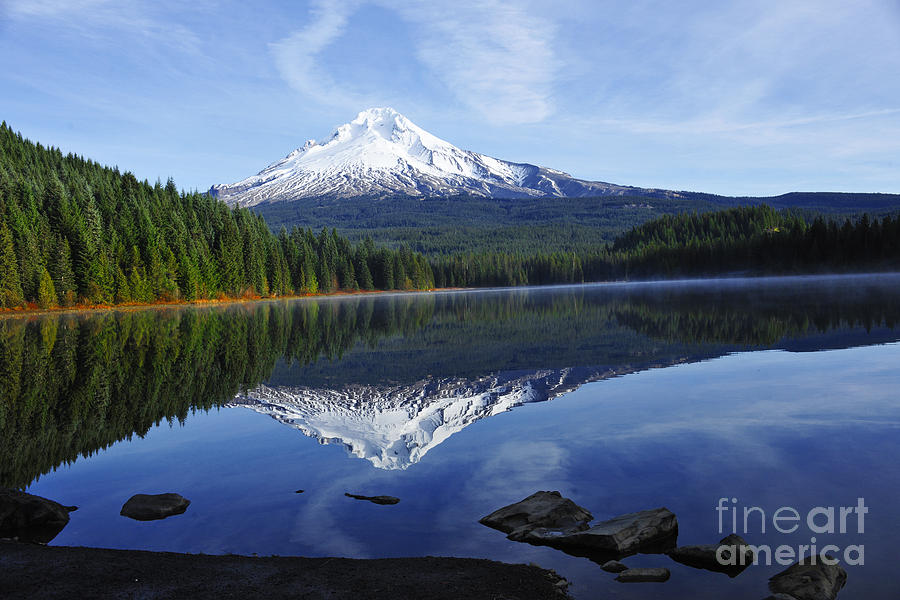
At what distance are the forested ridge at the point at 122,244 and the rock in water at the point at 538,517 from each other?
78.8m

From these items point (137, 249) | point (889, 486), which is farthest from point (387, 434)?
point (137, 249)

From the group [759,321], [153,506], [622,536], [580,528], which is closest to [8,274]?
[153,506]

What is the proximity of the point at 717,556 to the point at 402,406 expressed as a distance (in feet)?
37.9

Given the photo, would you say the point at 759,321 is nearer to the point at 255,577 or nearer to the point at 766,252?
the point at 255,577

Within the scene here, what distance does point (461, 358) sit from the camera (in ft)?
91.5

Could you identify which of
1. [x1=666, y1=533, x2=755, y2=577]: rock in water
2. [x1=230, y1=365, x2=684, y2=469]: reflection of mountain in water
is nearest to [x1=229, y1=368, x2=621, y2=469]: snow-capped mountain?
[x1=230, y1=365, x2=684, y2=469]: reflection of mountain in water

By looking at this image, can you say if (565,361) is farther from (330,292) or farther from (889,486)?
(330,292)

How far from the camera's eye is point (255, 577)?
7102 mm

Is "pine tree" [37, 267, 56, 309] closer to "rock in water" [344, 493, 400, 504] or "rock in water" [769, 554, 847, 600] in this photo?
"rock in water" [344, 493, 400, 504]

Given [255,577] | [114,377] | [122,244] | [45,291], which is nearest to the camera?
[255,577]

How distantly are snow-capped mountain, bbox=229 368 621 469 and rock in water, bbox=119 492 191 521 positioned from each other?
390 cm

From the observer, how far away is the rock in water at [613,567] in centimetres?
749

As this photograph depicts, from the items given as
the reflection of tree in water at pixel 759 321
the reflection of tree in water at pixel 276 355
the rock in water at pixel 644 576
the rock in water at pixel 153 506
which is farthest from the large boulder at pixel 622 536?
the reflection of tree in water at pixel 759 321

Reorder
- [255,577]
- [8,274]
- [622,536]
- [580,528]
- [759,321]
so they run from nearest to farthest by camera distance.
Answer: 1. [255,577]
2. [622,536]
3. [580,528]
4. [759,321]
5. [8,274]
